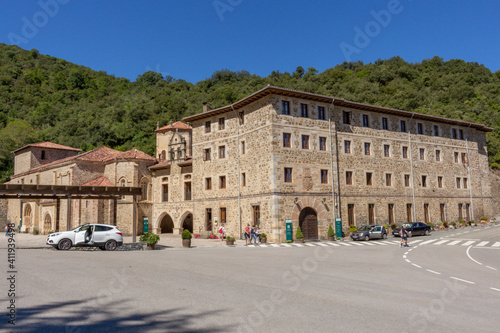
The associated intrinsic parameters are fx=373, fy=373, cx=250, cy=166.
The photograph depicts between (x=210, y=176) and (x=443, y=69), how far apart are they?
68272 mm

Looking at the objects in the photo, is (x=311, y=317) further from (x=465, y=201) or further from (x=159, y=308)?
(x=465, y=201)

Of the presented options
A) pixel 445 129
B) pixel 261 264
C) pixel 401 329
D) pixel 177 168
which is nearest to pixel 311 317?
pixel 401 329

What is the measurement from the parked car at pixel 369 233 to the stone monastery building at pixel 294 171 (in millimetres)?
2485

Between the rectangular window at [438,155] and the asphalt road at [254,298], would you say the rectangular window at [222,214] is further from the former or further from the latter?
the rectangular window at [438,155]

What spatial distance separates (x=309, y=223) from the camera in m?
Result: 31.3

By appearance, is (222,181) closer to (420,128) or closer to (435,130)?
(420,128)

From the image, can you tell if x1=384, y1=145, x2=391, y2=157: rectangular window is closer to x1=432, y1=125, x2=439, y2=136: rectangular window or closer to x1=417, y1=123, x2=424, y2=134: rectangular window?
x1=417, y1=123, x2=424, y2=134: rectangular window

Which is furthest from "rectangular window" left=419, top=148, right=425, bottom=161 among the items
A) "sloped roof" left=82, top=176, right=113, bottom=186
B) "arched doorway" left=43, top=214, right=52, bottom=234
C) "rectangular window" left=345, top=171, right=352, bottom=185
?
"arched doorway" left=43, top=214, right=52, bottom=234

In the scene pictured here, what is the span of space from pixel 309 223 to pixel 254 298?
2328 cm

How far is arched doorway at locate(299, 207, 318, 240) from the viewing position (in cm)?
3102

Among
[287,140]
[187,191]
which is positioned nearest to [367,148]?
[287,140]

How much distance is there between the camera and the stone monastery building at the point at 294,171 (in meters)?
31.0

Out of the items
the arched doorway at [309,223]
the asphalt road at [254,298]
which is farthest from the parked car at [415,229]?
the asphalt road at [254,298]

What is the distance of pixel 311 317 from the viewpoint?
277 inches
